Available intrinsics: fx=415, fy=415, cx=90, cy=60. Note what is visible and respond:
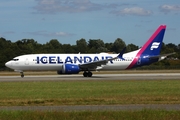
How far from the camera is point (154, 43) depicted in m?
56.6

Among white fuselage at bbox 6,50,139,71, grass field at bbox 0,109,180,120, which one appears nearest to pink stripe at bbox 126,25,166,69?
white fuselage at bbox 6,50,139,71

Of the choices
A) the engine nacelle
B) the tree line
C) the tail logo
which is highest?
the tree line

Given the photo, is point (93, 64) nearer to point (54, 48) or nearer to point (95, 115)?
point (95, 115)

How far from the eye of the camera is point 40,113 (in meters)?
15.2

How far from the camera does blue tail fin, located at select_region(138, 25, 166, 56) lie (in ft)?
184

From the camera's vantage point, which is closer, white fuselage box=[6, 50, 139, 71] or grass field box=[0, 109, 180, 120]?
grass field box=[0, 109, 180, 120]

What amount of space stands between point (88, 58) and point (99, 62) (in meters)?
2.51

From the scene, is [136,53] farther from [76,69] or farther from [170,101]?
[170,101]

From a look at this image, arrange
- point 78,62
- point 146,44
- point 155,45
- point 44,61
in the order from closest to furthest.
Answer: point 44,61
point 78,62
point 146,44
point 155,45

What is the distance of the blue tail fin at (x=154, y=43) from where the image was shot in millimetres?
55938

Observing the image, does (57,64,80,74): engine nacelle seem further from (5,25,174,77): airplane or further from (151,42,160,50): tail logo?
(151,42,160,50): tail logo

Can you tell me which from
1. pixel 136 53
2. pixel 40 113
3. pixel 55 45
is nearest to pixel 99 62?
pixel 136 53

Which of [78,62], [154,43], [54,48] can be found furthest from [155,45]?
[54,48]

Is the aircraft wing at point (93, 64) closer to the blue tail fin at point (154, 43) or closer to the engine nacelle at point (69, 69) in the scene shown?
the engine nacelle at point (69, 69)
